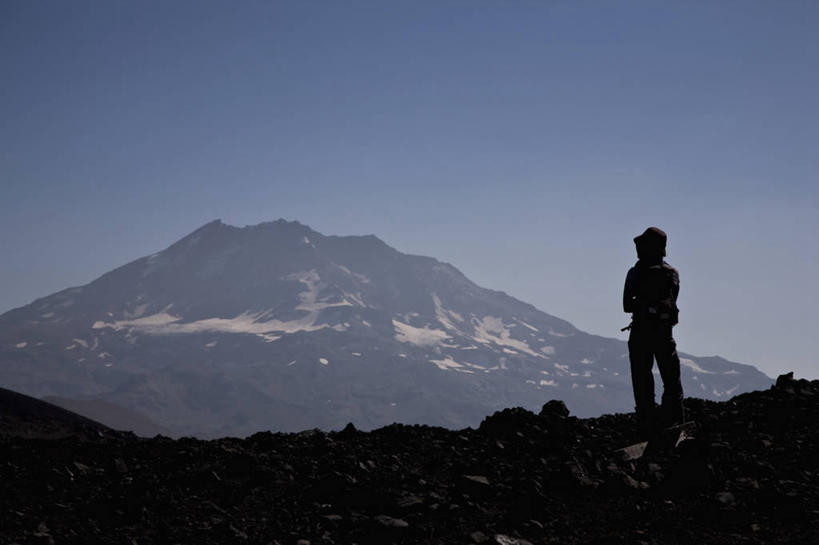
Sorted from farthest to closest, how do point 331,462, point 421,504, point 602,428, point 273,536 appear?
point 602,428 → point 331,462 → point 421,504 → point 273,536

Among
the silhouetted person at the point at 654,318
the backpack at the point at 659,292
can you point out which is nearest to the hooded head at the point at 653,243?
the silhouetted person at the point at 654,318

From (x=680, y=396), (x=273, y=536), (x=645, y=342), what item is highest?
(x=645, y=342)

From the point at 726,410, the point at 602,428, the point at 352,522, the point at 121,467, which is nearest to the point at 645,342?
the point at 602,428

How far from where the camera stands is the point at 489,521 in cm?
1218

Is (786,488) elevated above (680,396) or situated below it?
below

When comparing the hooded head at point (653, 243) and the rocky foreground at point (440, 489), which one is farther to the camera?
the hooded head at point (653, 243)

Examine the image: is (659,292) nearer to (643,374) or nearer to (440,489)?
(643,374)

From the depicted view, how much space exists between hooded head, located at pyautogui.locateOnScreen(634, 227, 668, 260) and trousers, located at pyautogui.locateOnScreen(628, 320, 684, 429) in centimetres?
131

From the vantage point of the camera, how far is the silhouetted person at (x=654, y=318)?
53.7 ft

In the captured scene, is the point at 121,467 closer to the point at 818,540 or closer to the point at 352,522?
the point at 352,522

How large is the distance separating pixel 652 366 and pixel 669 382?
0.46m

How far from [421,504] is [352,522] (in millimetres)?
1158

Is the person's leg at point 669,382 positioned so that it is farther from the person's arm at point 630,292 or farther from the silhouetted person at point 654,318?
the person's arm at point 630,292

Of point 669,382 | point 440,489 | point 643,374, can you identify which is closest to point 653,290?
point 643,374
